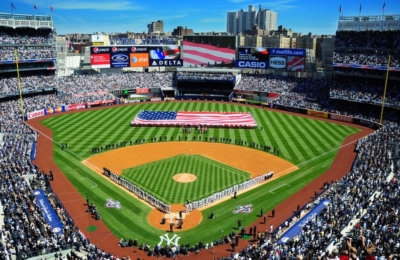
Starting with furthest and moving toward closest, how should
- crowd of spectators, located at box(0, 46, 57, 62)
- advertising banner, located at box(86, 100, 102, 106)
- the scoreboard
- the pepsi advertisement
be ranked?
the pepsi advertisement → the scoreboard → advertising banner, located at box(86, 100, 102, 106) → crowd of spectators, located at box(0, 46, 57, 62)

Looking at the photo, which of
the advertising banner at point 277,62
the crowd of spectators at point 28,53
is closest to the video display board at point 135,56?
the crowd of spectators at point 28,53

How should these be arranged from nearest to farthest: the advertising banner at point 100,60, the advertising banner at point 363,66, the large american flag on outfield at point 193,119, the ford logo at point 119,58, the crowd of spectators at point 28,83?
the large american flag on outfield at point 193,119 → the advertising banner at point 363,66 → the crowd of spectators at point 28,83 → the advertising banner at point 100,60 → the ford logo at point 119,58

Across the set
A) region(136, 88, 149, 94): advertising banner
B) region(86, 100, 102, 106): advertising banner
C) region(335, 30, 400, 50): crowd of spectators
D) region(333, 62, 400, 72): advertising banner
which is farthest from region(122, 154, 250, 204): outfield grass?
region(136, 88, 149, 94): advertising banner

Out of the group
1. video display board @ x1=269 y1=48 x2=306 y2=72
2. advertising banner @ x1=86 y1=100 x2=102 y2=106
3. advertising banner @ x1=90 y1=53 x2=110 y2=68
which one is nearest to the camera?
advertising banner @ x1=86 y1=100 x2=102 y2=106

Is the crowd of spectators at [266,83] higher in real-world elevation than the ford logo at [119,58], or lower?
lower

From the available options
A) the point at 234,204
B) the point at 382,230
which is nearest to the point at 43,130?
the point at 234,204

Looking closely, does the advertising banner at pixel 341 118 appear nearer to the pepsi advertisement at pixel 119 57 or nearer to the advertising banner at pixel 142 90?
the advertising banner at pixel 142 90

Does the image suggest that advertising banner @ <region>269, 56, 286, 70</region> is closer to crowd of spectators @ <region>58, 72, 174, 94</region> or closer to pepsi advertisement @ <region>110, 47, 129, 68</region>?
crowd of spectators @ <region>58, 72, 174, 94</region>
